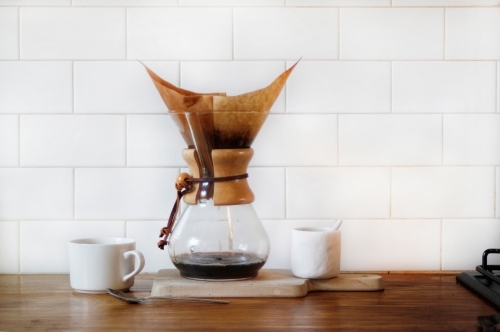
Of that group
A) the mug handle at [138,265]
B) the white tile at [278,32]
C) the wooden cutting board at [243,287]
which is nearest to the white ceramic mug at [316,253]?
the wooden cutting board at [243,287]

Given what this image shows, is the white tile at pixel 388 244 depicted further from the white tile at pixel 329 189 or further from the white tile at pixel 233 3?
the white tile at pixel 233 3

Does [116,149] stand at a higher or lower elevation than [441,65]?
lower

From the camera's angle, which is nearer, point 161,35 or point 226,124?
point 226,124

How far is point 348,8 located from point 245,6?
203 mm

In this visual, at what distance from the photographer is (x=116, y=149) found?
1.21 m

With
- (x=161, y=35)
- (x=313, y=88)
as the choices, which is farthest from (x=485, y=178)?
(x=161, y=35)

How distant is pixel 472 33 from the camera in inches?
48.0

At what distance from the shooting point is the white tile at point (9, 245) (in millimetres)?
1214

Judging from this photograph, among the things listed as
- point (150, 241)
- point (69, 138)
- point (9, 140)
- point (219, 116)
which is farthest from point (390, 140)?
point (9, 140)

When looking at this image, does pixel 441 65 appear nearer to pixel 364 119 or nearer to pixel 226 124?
pixel 364 119

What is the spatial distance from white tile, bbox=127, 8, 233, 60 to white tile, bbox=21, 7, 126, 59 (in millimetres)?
27

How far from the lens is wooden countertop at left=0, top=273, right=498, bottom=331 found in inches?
33.2

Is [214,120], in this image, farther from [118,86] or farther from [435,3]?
[435,3]

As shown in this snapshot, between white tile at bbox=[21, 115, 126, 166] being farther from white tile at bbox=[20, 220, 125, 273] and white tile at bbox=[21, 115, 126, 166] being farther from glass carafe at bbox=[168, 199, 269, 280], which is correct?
glass carafe at bbox=[168, 199, 269, 280]
